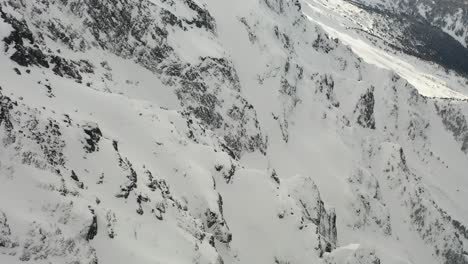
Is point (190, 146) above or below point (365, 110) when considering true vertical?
above

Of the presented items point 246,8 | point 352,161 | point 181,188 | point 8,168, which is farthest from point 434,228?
point 8,168

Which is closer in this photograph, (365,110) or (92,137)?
(92,137)

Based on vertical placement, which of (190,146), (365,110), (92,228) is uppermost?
(92,228)

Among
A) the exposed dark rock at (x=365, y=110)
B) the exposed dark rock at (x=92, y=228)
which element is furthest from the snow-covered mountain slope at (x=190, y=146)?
the exposed dark rock at (x=365, y=110)

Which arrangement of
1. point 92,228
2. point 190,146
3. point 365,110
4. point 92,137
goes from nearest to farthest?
1. point 92,228
2. point 92,137
3. point 190,146
4. point 365,110

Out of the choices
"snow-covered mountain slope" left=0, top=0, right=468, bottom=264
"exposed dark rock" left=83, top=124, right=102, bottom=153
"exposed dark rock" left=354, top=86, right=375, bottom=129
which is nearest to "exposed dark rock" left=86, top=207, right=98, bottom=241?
"snow-covered mountain slope" left=0, top=0, right=468, bottom=264

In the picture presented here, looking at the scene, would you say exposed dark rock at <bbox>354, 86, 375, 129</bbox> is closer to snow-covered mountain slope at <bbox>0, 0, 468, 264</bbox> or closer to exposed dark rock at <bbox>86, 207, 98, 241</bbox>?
snow-covered mountain slope at <bbox>0, 0, 468, 264</bbox>

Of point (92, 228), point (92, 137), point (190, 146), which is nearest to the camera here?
point (92, 228)

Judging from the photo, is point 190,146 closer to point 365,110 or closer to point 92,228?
point 92,228

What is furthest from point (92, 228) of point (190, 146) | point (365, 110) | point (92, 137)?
point (365, 110)

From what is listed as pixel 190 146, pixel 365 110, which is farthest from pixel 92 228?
pixel 365 110

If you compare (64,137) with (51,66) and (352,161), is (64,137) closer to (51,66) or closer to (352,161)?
(51,66)
